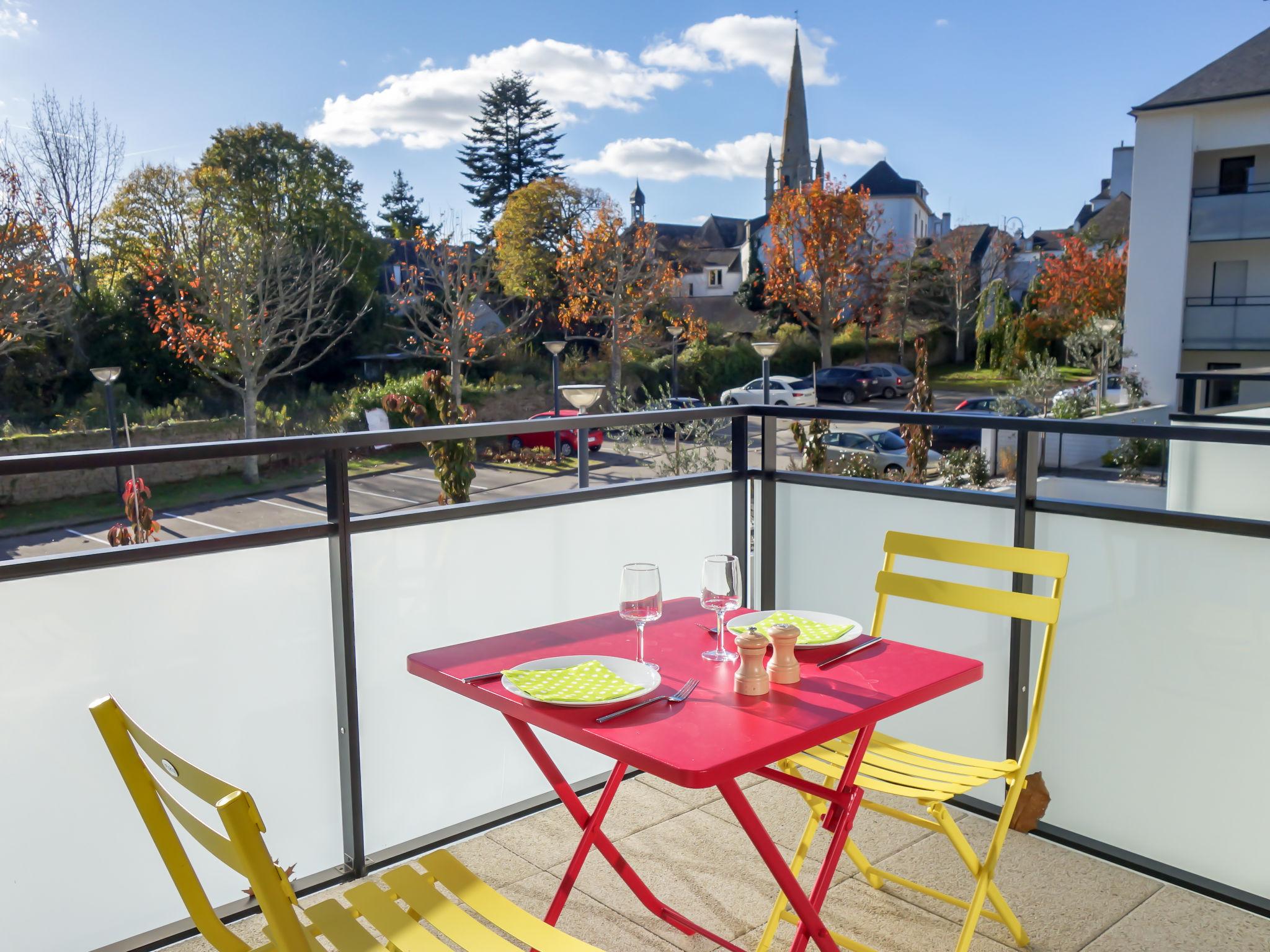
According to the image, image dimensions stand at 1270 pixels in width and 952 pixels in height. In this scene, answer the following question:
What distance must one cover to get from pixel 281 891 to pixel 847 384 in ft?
104

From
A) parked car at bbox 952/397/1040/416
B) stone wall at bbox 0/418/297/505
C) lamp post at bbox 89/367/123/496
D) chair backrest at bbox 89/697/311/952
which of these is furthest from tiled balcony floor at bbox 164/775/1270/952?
stone wall at bbox 0/418/297/505

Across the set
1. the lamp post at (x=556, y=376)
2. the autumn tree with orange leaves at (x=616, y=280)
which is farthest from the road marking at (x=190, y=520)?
the autumn tree with orange leaves at (x=616, y=280)

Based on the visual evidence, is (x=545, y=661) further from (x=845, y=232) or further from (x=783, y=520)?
(x=845, y=232)

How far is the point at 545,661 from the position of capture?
1.78 m

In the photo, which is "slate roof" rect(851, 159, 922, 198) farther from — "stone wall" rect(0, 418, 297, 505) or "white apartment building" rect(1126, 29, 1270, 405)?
"stone wall" rect(0, 418, 297, 505)

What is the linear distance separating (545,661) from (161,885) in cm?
121

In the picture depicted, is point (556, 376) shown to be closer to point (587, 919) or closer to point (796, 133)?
point (587, 919)

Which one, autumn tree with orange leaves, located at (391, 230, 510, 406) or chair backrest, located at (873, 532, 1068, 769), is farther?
autumn tree with orange leaves, located at (391, 230, 510, 406)

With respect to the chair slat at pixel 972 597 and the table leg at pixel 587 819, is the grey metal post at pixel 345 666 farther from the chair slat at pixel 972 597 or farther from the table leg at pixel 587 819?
the chair slat at pixel 972 597

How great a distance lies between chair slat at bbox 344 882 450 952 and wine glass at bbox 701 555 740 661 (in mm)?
696

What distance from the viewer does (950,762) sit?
2145 millimetres

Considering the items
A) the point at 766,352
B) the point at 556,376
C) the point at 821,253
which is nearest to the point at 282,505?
the point at 556,376

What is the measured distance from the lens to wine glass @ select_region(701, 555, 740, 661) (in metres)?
1.85

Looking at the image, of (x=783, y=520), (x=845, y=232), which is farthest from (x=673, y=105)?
(x=783, y=520)
